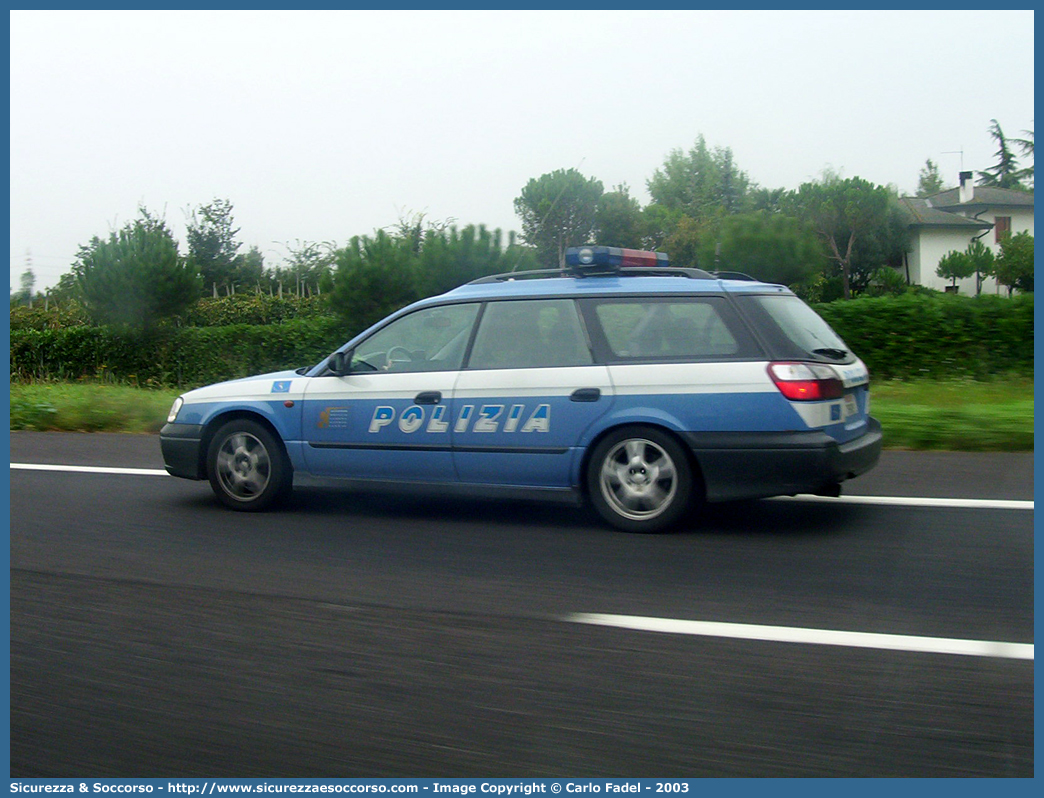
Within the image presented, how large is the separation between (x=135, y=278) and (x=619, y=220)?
4569cm

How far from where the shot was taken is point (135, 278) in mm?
27828

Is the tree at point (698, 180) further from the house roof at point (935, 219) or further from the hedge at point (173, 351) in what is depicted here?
the hedge at point (173, 351)

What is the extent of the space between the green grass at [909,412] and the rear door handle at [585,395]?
469 cm

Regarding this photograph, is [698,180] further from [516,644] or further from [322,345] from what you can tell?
[516,644]

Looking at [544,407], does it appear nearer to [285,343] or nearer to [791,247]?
[791,247]

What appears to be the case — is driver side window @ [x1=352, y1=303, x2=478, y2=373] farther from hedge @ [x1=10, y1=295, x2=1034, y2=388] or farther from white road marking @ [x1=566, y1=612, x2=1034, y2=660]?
hedge @ [x1=10, y1=295, x2=1034, y2=388]

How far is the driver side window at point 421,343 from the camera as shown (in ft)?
23.9

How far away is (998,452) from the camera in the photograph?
32.9ft

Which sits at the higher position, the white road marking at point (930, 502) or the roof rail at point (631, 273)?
the roof rail at point (631, 273)

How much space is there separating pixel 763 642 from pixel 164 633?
8.33 ft

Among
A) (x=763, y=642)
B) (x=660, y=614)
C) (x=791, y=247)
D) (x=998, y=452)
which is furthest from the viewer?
(x=791, y=247)

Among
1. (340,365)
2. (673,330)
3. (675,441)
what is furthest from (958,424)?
(340,365)

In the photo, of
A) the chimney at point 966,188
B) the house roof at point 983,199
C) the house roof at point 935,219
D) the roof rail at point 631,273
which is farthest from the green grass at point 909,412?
the chimney at point 966,188

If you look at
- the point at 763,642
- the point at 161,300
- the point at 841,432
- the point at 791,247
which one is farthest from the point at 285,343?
the point at 763,642
